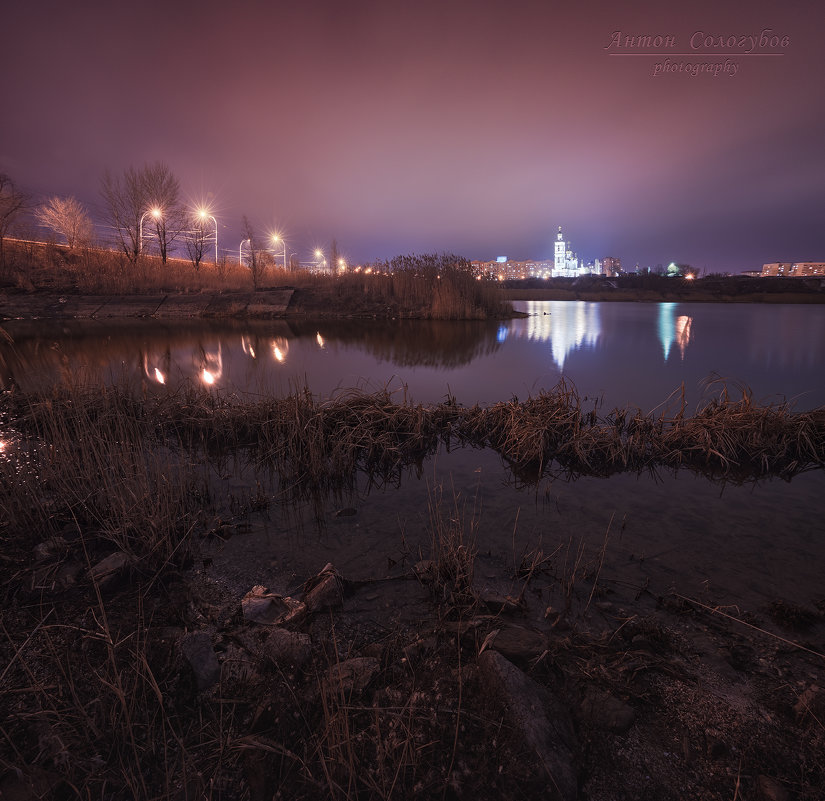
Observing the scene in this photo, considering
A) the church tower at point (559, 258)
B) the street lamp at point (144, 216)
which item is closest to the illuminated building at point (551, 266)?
the church tower at point (559, 258)

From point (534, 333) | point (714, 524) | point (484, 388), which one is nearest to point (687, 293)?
point (534, 333)

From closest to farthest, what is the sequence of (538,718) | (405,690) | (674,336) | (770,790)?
1. (770,790)
2. (538,718)
3. (405,690)
4. (674,336)

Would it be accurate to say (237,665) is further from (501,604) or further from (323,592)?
(501,604)

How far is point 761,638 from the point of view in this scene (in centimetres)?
190

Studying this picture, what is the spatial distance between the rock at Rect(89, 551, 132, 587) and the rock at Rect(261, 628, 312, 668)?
1.13 metres

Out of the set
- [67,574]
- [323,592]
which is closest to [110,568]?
[67,574]

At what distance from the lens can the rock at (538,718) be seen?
48.4 inches

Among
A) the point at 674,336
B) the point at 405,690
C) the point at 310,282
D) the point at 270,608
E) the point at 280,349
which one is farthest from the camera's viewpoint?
the point at 310,282

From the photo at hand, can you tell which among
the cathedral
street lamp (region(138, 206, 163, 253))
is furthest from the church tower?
street lamp (region(138, 206, 163, 253))

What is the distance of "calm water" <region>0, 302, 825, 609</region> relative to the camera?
2.54 m

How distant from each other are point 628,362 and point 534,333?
5.62m

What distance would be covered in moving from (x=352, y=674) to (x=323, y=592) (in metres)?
0.59

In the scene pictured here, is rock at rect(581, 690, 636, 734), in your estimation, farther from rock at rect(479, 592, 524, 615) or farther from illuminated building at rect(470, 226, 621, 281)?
illuminated building at rect(470, 226, 621, 281)

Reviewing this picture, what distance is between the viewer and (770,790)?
1163 millimetres
